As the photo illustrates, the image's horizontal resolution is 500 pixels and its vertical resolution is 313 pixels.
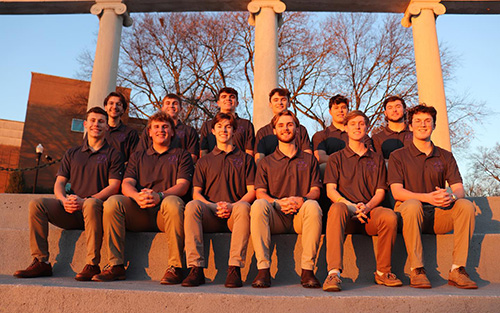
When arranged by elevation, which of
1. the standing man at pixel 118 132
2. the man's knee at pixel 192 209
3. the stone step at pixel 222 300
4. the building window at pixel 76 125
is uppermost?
the building window at pixel 76 125

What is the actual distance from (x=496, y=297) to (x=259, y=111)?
6.38m

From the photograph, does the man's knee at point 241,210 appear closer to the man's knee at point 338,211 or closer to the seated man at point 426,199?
the man's knee at point 338,211

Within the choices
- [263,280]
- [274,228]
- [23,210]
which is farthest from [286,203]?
[23,210]

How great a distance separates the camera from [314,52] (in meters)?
19.5

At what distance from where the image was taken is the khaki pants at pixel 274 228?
3.32m

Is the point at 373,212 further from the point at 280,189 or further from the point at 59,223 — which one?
the point at 59,223

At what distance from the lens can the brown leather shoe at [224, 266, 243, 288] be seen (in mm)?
3186

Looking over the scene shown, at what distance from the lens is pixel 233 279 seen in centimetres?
322

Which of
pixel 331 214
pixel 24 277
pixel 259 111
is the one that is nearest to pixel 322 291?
pixel 331 214

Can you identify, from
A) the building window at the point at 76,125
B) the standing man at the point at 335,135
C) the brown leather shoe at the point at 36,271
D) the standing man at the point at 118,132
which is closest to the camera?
the brown leather shoe at the point at 36,271

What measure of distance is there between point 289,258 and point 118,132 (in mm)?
2941

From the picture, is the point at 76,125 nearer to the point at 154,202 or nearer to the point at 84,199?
the point at 84,199

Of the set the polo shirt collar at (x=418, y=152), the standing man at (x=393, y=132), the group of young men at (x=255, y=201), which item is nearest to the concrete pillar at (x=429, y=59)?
the standing man at (x=393, y=132)

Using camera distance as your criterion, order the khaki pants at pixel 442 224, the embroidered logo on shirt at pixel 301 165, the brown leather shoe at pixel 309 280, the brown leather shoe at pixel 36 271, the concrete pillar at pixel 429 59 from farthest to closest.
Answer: the concrete pillar at pixel 429 59 < the embroidered logo on shirt at pixel 301 165 < the brown leather shoe at pixel 36 271 < the khaki pants at pixel 442 224 < the brown leather shoe at pixel 309 280
